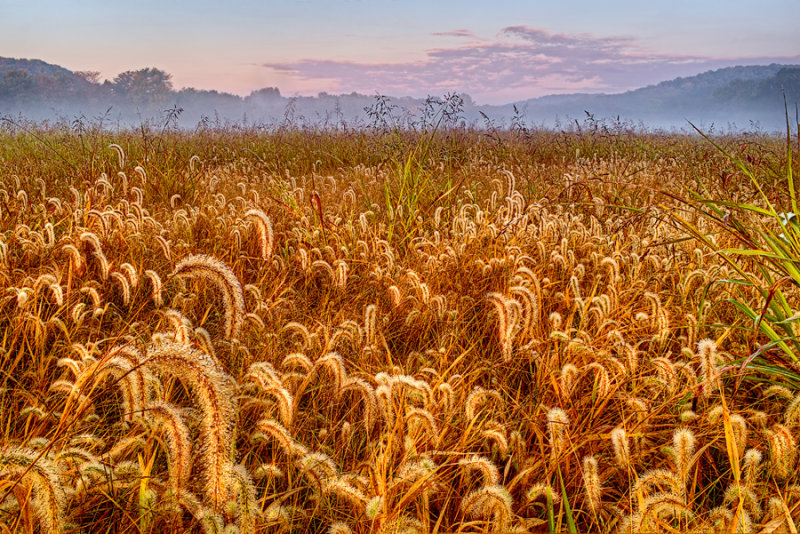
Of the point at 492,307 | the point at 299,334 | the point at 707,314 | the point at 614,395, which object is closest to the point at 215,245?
the point at 299,334

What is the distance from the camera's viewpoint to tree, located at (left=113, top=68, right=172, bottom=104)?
207ft

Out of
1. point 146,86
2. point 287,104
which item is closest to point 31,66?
point 146,86

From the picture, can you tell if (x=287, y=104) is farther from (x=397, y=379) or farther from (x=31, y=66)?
(x=31, y=66)

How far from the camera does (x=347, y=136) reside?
1080cm

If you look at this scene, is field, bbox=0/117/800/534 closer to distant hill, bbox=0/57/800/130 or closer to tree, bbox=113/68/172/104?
distant hill, bbox=0/57/800/130

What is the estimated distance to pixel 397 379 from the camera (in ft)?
5.18

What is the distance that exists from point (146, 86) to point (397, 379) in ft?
241

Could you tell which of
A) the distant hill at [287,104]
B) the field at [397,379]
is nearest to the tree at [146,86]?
the distant hill at [287,104]

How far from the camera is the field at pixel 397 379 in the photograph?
1.37 m

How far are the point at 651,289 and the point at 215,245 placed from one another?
2995mm

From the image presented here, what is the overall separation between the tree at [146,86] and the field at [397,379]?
67107 millimetres

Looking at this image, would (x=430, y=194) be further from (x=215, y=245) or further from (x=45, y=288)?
(x=45, y=288)

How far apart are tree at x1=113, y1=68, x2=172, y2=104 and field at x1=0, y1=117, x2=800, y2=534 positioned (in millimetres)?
67107

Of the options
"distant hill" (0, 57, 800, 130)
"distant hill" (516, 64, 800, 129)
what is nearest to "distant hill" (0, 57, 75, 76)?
"distant hill" (0, 57, 800, 130)
